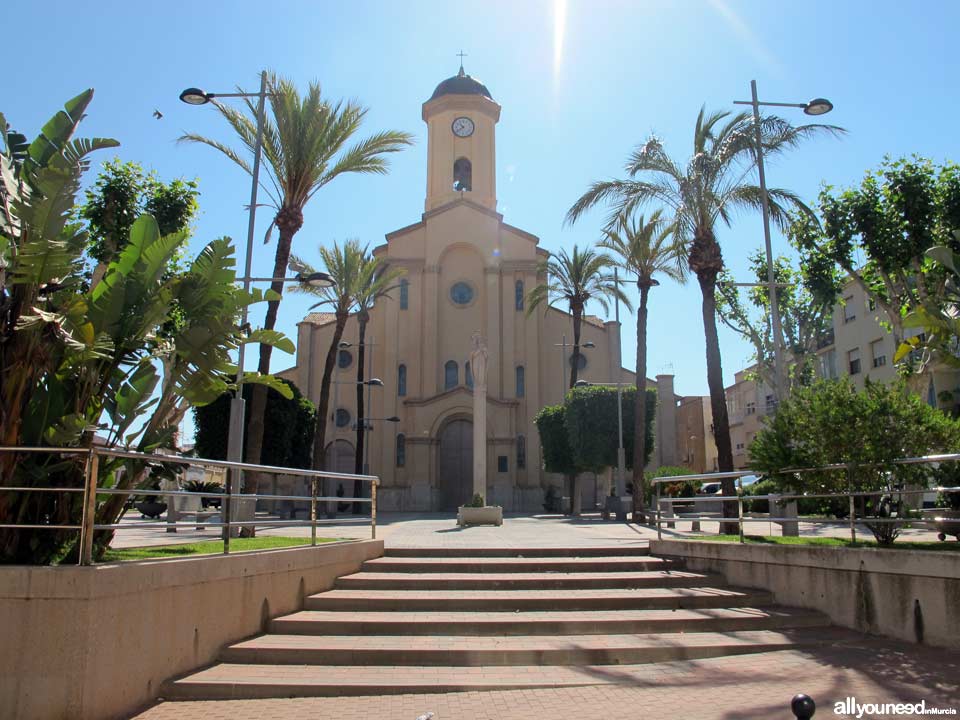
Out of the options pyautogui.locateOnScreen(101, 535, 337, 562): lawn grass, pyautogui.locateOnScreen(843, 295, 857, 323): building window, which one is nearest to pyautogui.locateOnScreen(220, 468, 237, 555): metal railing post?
pyautogui.locateOnScreen(101, 535, 337, 562): lawn grass

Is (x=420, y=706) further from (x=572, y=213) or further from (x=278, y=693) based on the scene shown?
(x=572, y=213)

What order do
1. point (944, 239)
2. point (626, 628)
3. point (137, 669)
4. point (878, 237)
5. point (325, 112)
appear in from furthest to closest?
point (878, 237) < point (944, 239) < point (325, 112) < point (626, 628) < point (137, 669)

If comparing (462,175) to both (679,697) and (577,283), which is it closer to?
(577,283)

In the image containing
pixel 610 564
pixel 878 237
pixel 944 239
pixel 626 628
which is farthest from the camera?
pixel 878 237

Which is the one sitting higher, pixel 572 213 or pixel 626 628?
pixel 572 213

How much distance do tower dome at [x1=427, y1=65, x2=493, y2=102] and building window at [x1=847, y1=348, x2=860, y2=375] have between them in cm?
2626

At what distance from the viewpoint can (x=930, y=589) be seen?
7.61 m

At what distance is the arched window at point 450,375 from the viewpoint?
143 feet

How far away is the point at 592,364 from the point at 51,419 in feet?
133

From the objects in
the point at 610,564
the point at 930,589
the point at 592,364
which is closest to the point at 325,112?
the point at 610,564

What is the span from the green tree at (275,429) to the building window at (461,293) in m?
14.8

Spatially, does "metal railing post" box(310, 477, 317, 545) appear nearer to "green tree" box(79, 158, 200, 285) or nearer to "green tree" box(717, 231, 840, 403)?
"green tree" box(79, 158, 200, 285)

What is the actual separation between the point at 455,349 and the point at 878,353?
75.2ft

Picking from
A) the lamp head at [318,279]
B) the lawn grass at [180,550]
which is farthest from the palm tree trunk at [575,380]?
the lawn grass at [180,550]
